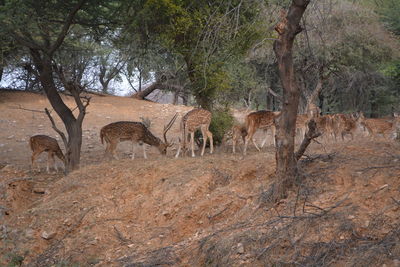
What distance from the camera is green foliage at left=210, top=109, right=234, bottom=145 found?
51.1ft

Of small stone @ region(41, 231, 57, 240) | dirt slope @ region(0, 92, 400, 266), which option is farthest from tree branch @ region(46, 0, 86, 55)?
small stone @ region(41, 231, 57, 240)

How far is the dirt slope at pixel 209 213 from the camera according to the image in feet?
23.7

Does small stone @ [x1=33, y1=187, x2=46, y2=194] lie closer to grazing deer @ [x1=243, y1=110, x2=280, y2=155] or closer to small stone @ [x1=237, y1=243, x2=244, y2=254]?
grazing deer @ [x1=243, y1=110, x2=280, y2=155]

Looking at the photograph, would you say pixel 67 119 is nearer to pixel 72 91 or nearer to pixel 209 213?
pixel 72 91

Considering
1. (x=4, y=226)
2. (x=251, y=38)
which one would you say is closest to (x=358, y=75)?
(x=251, y=38)

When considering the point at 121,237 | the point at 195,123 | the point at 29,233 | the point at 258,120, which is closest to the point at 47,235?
the point at 29,233

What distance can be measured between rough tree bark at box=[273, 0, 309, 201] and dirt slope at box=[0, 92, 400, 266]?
0.27m

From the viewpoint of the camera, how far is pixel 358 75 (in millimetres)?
28500

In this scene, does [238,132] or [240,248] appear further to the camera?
[238,132]

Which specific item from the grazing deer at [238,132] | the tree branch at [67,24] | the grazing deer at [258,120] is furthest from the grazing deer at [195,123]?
the tree branch at [67,24]

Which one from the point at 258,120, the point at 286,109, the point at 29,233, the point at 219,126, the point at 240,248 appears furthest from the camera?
the point at 219,126

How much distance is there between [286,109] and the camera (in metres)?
8.56

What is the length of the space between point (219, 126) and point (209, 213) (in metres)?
6.66

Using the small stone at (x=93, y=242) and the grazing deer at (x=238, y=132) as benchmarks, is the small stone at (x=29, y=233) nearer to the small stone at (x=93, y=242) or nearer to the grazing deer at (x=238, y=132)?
the small stone at (x=93, y=242)
